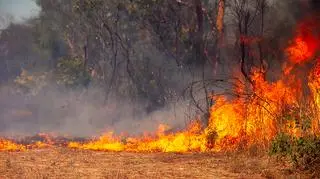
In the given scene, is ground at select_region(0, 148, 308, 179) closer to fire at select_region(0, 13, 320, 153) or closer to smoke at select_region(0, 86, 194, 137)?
fire at select_region(0, 13, 320, 153)

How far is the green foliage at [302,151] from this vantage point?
11.5 metres

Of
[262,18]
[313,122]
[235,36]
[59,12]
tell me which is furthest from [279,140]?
[59,12]

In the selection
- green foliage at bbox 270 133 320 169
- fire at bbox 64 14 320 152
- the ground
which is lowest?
the ground

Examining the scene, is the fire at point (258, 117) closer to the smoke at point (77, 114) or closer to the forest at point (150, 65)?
the forest at point (150, 65)

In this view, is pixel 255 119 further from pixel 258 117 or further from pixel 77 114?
pixel 77 114

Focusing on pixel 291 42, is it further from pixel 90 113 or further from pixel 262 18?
pixel 90 113

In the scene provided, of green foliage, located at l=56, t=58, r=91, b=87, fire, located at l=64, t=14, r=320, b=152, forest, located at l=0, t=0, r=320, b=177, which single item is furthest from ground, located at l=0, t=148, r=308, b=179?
green foliage, located at l=56, t=58, r=91, b=87

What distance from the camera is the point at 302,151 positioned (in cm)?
1153

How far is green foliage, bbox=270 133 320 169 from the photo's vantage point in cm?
1150

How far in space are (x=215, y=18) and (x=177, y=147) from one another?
15.6 meters

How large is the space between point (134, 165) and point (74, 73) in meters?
23.9

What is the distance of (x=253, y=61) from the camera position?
27.6m

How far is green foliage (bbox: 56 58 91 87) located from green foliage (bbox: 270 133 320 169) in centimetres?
2536

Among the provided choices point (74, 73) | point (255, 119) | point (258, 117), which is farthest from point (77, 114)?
point (255, 119)
